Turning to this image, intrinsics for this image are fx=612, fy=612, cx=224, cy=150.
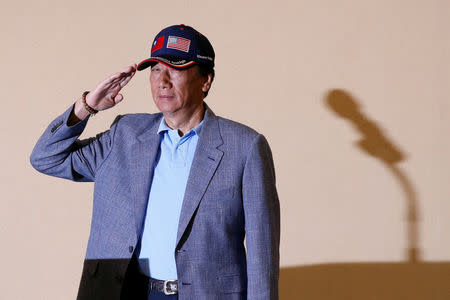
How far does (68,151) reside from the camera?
1816mm

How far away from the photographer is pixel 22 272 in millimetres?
2830

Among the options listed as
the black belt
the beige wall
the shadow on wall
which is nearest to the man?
the black belt

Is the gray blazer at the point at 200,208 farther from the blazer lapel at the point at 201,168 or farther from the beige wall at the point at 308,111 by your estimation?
the beige wall at the point at 308,111

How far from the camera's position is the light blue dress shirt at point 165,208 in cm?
169

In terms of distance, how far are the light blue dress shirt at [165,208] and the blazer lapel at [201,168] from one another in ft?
0.11

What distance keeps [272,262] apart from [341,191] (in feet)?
3.57

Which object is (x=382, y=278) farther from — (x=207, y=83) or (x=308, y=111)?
(x=207, y=83)

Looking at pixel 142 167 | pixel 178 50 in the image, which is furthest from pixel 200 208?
pixel 178 50

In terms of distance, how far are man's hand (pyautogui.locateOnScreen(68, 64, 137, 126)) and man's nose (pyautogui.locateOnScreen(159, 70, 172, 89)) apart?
11 cm

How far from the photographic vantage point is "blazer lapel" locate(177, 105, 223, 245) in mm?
1679

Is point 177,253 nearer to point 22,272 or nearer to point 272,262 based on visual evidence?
point 272,262

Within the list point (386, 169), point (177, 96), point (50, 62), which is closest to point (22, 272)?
point (50, 62)

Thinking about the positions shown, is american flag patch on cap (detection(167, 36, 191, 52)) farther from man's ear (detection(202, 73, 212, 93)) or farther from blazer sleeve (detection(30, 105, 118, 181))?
blazer sleeve (detection(30, 105, 118, 181))

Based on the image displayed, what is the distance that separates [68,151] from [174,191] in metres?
0.35
